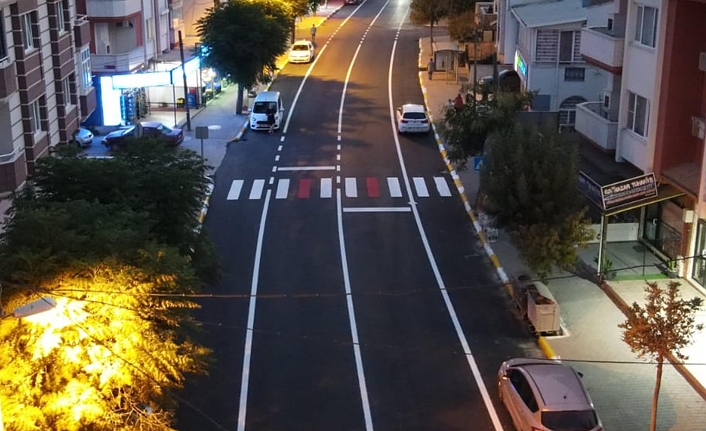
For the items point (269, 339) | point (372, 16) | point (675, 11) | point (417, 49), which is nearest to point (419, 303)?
point (269, 339)

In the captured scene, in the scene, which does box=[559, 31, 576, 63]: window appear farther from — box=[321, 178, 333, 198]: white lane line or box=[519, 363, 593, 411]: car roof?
box=[519, 363, 593, 411]: car roof

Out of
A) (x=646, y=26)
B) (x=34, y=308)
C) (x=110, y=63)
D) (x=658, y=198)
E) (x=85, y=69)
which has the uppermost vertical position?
(x=646, y=26)

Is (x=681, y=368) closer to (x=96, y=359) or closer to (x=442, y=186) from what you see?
(x=96, y=359)

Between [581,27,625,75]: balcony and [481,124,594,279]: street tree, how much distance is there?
4811 millimetres

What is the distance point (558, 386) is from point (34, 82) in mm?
21893

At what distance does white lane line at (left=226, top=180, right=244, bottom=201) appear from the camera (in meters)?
36.3

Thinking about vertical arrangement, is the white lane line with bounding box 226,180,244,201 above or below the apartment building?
below

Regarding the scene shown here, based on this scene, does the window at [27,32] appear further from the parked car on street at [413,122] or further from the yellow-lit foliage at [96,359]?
the parked car on street at [413,122]

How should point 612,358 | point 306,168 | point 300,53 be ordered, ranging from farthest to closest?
point 300,53 < point 306,168 < point 612,358

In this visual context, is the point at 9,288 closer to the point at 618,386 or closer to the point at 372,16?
the point at 618,386

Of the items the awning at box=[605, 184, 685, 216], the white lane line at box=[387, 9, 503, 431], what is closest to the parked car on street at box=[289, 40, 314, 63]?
the white lane line at box=[387, 9, 503, 431]

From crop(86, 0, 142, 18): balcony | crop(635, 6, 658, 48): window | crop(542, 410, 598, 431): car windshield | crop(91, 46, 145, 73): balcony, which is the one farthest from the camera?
crop(91, 46, 145, 73): balcony

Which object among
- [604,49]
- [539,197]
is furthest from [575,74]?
[539,197]

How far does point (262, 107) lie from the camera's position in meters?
48.1
